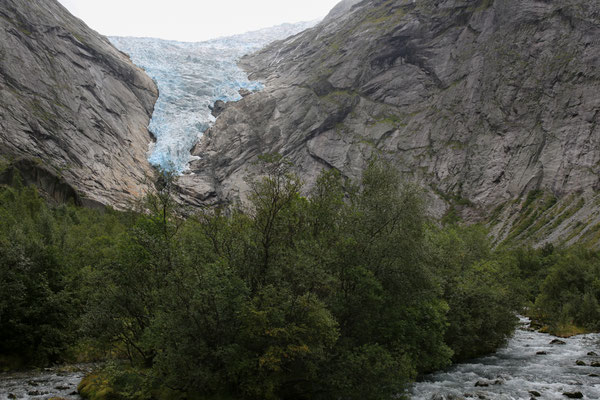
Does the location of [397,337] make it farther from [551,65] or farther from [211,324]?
[551,65]

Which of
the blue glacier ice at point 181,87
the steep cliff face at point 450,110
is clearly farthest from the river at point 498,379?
the blue glacier ice at point 181,87

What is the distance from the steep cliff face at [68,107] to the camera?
8450 centimetres

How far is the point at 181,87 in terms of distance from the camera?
160250 millimetres

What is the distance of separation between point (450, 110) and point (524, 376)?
3916 inches

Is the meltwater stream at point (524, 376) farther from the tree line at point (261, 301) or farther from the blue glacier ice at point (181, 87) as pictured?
the blue glacier ice at point (181, 87)

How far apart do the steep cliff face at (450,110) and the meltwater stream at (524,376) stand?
161ft

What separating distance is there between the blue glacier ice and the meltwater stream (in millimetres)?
105784

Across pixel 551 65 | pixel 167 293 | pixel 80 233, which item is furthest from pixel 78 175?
pixel 551 65

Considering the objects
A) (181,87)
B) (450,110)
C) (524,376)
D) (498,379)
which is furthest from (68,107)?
(524,376)

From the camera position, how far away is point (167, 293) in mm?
18766

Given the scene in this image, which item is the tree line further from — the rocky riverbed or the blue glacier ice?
the blue glacier ice

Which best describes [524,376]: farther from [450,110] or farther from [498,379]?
[450,110]

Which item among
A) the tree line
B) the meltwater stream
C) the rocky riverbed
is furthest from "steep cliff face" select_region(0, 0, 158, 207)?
the meltwater stream

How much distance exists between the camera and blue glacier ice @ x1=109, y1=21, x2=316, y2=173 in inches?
5310
